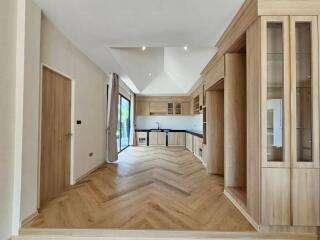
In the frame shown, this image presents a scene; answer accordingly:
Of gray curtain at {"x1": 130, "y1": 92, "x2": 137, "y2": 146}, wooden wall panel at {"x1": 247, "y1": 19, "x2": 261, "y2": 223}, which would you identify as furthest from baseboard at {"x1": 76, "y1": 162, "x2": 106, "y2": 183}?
gray curtain at {"x1": 130, "y1": 92, "x2": 137, "y2": 146}

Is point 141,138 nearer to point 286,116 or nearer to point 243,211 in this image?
point 243,211

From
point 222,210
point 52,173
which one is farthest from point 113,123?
point 222,210

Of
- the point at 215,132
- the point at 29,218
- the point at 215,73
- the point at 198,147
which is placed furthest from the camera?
the point at 198,147

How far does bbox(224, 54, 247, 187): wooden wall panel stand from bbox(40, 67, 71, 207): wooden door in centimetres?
272

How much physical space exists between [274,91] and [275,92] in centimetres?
2

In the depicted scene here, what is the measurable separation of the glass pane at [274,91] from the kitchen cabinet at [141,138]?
7754 mm

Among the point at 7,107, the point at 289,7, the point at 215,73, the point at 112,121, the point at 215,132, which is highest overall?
the point at 289,7

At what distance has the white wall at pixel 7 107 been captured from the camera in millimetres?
2021

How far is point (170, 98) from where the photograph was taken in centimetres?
1005

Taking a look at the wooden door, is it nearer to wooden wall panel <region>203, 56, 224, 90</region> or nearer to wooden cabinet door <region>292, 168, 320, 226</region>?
wooden wall panel <region>203, 56, 224, 90</region>

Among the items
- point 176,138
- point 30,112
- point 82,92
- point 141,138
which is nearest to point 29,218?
point 30,112

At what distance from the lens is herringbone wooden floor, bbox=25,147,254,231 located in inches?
92.0

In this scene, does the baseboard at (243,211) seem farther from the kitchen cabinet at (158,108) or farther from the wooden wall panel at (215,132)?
the kitchen cabinet at (158,108)

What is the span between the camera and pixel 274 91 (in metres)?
2.23
